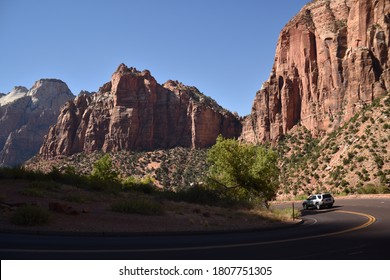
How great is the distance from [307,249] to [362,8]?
8576 centimetres

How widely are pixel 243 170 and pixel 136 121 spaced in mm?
100915

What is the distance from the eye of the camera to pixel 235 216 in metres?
21.5

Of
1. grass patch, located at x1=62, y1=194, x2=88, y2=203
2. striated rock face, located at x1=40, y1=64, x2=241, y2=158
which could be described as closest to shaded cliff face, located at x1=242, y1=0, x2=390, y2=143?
striated rock face, located at x1=40, y1=64, x2=241, y2=158

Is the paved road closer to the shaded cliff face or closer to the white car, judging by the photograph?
the white car

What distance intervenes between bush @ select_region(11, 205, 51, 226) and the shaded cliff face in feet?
232

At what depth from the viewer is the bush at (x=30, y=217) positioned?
1475 cm

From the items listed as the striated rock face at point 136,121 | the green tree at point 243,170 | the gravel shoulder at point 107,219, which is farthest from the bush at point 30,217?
the striated rock face at point 136,121

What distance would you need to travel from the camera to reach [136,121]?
440 ft

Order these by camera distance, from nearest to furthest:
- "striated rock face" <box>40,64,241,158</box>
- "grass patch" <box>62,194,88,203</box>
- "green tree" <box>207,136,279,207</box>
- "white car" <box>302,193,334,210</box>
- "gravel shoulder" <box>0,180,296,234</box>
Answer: "gravel shoulder" <box>0,180,296,234</box> < "grass patch" <box>62,194,88,203</box> < "white car" <box>302,193,334,210</box> < "green tree" <box>207,136,279,207</box> < "striated rock face" <box>40,64,241,158</box>

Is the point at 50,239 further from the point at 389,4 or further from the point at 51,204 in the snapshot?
the point at 389,4

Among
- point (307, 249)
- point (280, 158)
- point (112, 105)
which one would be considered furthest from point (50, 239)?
point (112, 105)

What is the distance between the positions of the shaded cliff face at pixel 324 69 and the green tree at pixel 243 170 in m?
44.2

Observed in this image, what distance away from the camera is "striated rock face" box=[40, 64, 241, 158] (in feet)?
432

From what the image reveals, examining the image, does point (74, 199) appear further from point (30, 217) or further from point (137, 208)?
point (30, 217)
